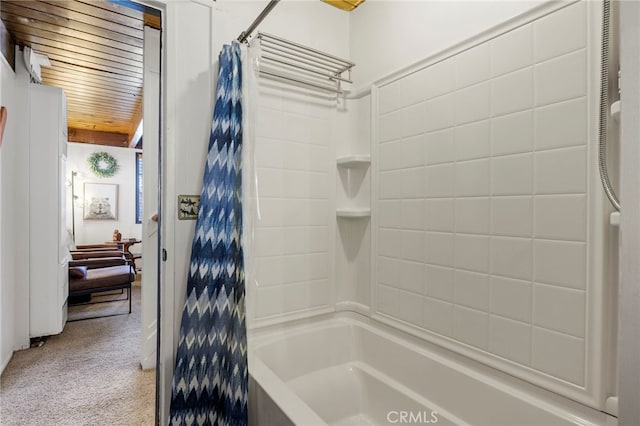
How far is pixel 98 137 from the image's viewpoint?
575 cm

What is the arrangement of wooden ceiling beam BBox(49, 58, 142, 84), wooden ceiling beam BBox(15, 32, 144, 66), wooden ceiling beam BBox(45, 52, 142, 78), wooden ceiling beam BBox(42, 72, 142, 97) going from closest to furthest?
wooden ceiling beam BBox(15, 32, 144, 66) → wooden ceiling beam BBox(45, 52, 142, 78) → wooden ceiling beam BBox(49, 58, 142, 84) → wooden ceiling beam BBox(42, 72, 142, 97)

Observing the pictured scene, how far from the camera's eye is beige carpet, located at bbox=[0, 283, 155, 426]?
6.33 ft

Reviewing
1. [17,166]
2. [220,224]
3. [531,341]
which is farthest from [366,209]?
[17,166]

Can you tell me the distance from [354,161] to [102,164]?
17.8 feet

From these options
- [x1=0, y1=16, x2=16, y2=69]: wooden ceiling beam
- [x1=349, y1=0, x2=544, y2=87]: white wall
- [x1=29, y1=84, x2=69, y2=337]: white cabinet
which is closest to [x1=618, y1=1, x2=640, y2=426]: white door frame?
[x1=349, y1=0, x2=544, y2=87]: white wall

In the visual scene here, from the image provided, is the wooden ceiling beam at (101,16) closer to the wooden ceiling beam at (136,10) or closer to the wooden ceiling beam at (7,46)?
the wooden ceiling beam at (136,10)

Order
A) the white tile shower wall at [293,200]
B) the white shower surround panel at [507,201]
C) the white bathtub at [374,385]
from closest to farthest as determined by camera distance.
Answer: the white shower surround panel at [507,201] → the white bathtub at [374,385] → the white tile shower wall at [293,200]

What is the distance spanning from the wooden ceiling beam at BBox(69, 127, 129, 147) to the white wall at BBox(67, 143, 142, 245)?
4.4 inches

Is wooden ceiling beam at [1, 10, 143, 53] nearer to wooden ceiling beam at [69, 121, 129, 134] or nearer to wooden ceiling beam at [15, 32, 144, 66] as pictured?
wooden ceiling beam at [15, 32, 144, 66]

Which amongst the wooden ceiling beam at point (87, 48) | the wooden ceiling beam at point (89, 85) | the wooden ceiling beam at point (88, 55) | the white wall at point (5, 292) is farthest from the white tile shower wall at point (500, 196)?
the wooden ceiling beam at point (89, 85)

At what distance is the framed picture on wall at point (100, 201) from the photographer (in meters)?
5.59

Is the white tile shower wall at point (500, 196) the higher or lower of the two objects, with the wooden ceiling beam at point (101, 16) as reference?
lower

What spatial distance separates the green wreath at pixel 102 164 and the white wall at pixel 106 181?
0.06 metres

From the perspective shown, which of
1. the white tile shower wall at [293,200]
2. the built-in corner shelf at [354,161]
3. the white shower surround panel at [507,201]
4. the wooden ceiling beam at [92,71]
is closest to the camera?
the white shower surround panel at [507,201]
